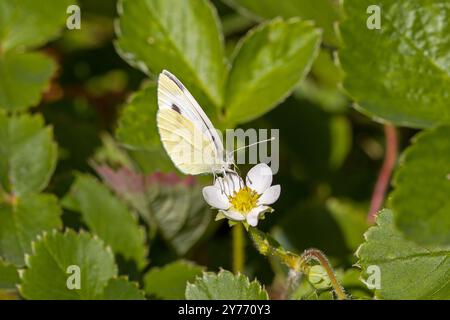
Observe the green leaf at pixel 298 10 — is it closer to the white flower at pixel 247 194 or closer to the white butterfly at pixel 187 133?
the white butterfly at pixel 187 133

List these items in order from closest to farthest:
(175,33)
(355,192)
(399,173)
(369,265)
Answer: (399,173) → (369,265) → (175,33) → (355,192)

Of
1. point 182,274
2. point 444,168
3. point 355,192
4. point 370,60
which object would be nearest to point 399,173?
point 444,168

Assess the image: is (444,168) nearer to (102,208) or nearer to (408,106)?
(408,106)

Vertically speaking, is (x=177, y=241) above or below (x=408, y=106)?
below

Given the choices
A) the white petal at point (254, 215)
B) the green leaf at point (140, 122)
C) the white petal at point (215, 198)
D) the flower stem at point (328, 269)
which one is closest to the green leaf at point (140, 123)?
the green leaf at point (140, 122)
